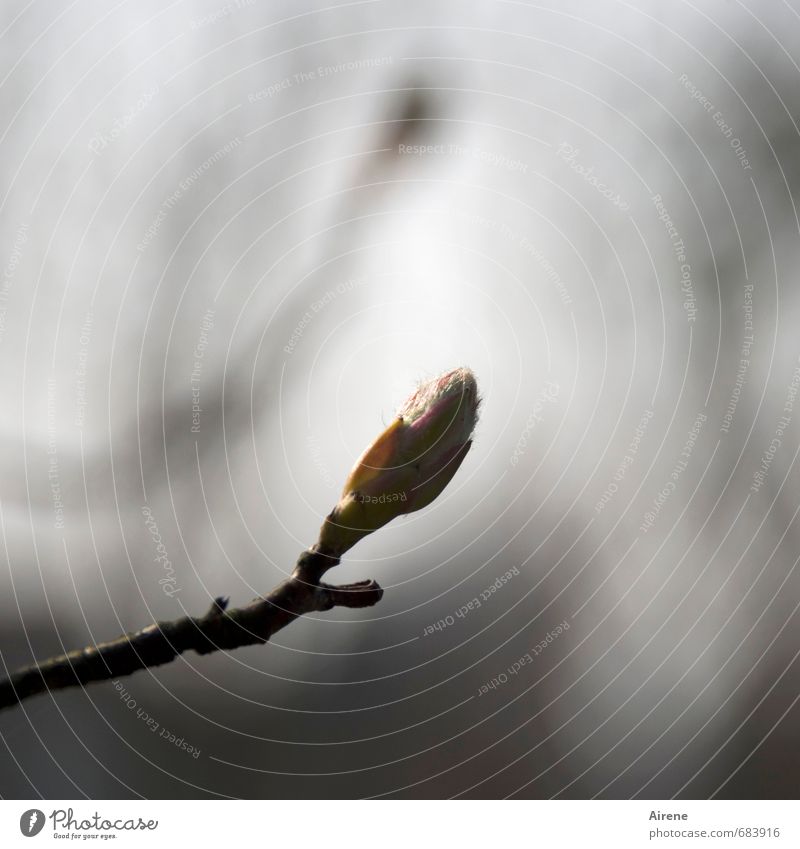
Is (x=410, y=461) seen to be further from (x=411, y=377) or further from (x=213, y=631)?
(x=213, y=631)

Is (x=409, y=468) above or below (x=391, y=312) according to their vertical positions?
below

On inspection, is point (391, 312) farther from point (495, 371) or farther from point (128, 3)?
point (128, 3)

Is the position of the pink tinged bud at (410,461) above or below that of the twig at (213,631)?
above

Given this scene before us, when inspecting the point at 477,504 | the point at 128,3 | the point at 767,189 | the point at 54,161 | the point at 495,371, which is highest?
the point at 128,3

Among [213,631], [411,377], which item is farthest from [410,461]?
[213,631]

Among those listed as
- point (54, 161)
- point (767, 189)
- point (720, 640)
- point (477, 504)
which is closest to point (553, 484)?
point (477, 504)
